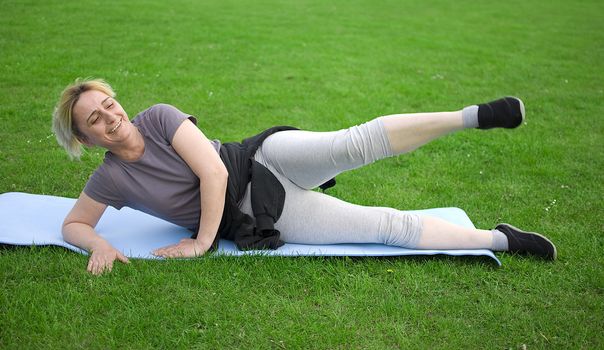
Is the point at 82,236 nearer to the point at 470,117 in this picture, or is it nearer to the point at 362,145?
the point at 362,145

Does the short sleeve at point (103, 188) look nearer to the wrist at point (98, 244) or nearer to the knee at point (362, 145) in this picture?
the wrist at point (98, 244)

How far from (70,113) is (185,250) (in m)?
1.14

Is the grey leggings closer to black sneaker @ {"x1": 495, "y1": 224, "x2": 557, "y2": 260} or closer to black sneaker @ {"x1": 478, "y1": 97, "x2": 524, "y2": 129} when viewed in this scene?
black sneaker @ {"x1": 495, "y1": 224, "x2": 557, "y2": 260}

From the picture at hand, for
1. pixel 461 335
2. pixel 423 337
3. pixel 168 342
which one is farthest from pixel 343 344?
pixel 168 342

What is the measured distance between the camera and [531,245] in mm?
4078

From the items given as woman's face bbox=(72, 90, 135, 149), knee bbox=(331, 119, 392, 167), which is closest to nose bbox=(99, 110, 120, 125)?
woman's face bbox=(72, 90, 135, 149)

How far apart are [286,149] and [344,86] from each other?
17.3ft

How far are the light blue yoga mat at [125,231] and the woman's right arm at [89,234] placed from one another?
3.6 inches

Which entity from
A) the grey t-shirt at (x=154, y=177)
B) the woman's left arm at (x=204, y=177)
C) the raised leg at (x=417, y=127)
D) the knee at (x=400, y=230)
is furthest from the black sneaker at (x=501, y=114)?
the grey t-shirt at (x=154, y=177)

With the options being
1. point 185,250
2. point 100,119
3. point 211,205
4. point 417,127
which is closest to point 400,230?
point 417,127

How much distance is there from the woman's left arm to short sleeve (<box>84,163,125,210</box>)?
48cm

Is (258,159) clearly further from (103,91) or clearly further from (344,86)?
(344,86)

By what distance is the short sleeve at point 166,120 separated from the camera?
12.8ft

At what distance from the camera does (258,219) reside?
13.0ft
